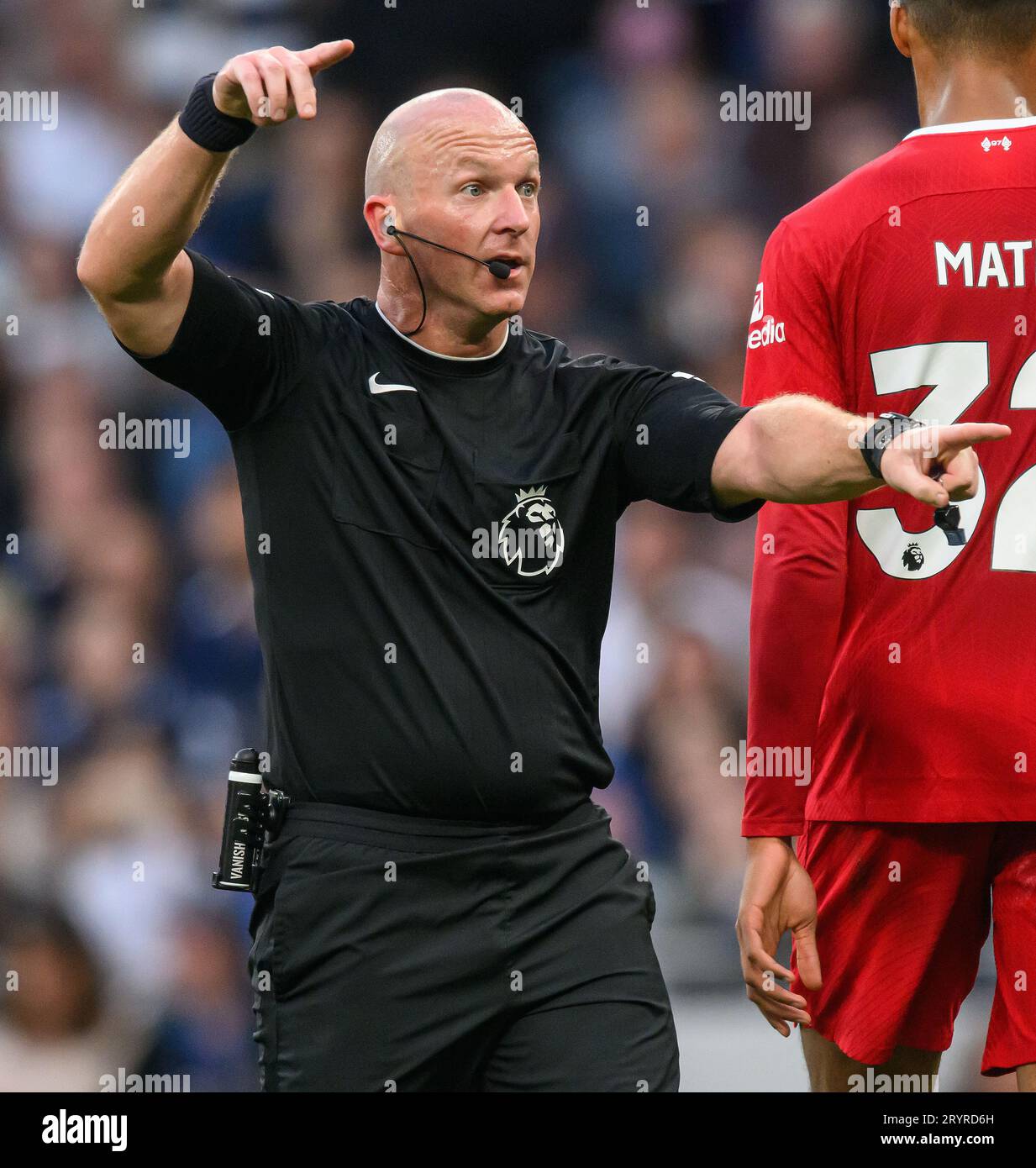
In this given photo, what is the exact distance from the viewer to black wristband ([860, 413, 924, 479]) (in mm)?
1932

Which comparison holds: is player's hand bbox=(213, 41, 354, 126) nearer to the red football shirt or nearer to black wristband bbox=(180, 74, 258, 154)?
black wristband bbox=(180, 74, 258, 154)

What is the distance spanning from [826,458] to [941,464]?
8.4 inches

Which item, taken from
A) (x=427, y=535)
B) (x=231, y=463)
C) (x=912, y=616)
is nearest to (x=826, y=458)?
(x=912, y=616)

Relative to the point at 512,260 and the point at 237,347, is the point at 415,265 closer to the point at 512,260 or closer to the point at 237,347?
the point at 512,260

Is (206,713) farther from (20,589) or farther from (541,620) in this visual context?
(541,620)

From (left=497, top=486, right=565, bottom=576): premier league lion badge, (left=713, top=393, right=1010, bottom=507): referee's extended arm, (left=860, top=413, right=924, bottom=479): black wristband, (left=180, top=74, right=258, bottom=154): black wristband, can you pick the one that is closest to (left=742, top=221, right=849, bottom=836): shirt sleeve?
(left=713, top=393, right=1010, bottom=507): referee's extended arm

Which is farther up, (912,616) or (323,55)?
(323,55)

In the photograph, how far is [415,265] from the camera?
2.52 m

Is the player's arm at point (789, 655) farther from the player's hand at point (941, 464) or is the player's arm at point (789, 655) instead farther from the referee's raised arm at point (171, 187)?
the referee's raised arm at point (171, 187)

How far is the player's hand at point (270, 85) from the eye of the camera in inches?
80.5

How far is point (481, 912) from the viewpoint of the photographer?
7.44 feet

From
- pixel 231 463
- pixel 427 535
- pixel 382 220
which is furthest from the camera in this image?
pixel 231 463

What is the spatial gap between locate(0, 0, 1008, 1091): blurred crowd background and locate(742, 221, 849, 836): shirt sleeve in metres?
2.06

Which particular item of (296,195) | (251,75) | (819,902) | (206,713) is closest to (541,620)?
(819,902)
